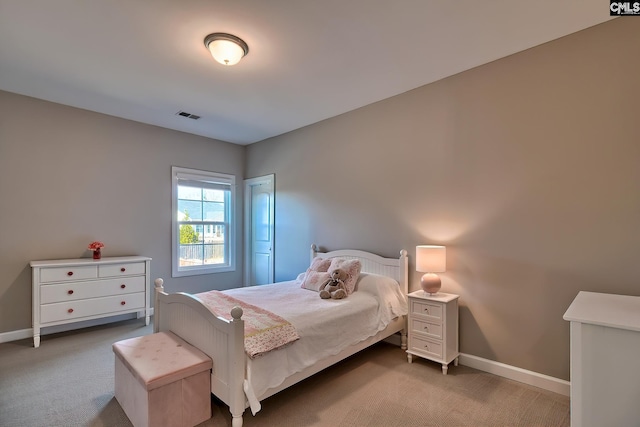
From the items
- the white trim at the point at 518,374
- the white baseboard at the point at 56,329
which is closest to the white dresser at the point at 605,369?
the white trim at the point at 518,374

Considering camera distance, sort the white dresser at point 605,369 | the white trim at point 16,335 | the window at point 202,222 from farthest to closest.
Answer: the window at point 202,222
the white trim at point 16,335
the white dresser at point 605,369

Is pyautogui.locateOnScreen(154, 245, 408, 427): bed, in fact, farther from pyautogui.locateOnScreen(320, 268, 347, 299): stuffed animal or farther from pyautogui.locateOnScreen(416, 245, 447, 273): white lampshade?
pyautogui.locateOnScreen(416, 245, 447, 273): white lampshade

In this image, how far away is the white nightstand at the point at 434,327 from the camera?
269cm

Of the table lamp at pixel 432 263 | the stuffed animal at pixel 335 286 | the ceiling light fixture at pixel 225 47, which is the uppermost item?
the ceiling light fixture at pixel 225 47

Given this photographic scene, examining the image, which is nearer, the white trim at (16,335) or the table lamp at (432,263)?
the table lamp at (432,263)

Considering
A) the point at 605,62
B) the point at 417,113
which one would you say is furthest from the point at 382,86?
the point at 605,62

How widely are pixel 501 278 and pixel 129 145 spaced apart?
470 cm

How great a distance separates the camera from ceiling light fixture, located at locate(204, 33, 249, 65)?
7.68 ft

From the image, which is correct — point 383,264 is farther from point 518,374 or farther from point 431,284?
point 518,374

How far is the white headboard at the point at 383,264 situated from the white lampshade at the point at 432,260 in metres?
0.41

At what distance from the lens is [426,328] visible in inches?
110

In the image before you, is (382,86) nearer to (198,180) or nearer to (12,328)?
(198,180)

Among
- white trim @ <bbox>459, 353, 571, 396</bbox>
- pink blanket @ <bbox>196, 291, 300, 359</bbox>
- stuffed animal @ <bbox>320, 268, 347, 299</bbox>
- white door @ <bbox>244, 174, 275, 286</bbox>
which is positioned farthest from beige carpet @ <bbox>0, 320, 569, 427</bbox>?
white door @ <bbox>244, 174, 275, 286</bbox>

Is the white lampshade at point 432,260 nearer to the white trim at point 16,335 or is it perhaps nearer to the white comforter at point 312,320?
the white comforter at point 312,320
